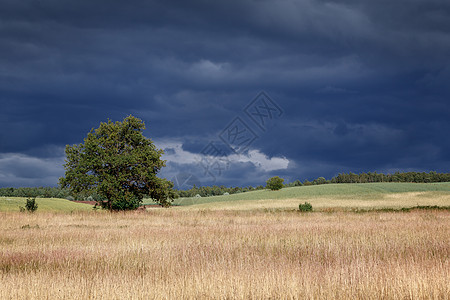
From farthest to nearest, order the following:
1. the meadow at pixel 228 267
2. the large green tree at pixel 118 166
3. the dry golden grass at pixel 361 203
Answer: the dry golden grass at pixel 361 203 → the large green tree at pixel 118 166 → the meadow at pixel 228 267

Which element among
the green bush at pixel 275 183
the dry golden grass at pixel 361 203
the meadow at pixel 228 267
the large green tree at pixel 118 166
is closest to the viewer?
the meadow at pixel 228 267

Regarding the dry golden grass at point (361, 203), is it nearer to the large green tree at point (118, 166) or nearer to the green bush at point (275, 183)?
the large green tree at point (118, 166)

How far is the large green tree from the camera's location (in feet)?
109

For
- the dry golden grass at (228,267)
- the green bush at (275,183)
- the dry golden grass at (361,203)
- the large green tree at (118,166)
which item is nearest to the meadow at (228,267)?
the dry golden grass at (228,267)

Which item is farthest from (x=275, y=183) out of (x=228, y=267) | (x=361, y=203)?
(x=228, y=267)

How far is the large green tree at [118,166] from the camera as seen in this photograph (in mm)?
33250

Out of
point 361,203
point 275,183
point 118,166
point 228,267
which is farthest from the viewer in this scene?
point 275,183

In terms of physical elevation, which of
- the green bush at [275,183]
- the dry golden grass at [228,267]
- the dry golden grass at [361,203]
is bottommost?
the dry golden grass at [361,203]

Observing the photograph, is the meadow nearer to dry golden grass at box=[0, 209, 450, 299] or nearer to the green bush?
dry golden grass at box=[0, 209, 450, 299]

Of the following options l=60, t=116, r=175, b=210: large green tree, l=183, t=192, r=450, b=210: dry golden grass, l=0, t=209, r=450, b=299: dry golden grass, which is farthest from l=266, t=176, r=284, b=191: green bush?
l=0, t=209, r=450, b=299: dry golden grass

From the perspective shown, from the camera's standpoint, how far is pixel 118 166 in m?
34.3

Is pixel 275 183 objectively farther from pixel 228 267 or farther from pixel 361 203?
pixel 228 267

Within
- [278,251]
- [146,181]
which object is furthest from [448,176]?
[278,251]

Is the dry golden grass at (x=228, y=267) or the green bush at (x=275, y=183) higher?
the green bush at (x=275, y=183)
